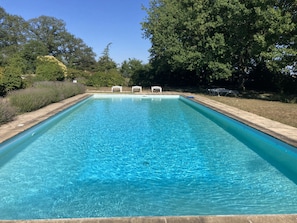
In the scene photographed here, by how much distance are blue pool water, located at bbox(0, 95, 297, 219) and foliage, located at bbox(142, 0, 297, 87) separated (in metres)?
6.84

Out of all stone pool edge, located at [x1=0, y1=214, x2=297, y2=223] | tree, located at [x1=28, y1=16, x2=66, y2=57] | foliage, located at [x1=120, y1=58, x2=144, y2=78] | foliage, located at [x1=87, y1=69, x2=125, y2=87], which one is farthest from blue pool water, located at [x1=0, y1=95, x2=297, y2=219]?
tree, located at [x1=28, y1=16, x2=66, y2=57]

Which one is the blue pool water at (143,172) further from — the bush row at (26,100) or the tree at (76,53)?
the tree at (76,53)

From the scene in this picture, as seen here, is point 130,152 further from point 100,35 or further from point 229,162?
point 100,35

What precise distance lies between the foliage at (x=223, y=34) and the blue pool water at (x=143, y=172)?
6.84m

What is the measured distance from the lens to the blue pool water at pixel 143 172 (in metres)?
3.41

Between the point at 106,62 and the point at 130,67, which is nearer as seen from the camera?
the point at 130,67

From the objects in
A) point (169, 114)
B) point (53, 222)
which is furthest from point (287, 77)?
point (53, 222)

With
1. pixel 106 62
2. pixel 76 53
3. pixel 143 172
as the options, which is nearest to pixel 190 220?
pixel 143 172

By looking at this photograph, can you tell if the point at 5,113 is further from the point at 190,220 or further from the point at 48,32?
the point at 48,32

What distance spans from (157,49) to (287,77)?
9214 millimetres

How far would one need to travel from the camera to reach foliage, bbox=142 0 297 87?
12671 millimetres

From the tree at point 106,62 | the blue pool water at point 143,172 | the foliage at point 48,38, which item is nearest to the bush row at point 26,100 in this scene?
the blue pool water at point 143,172

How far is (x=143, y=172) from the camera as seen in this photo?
4.64 metres

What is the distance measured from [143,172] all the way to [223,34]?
13.6 meters
